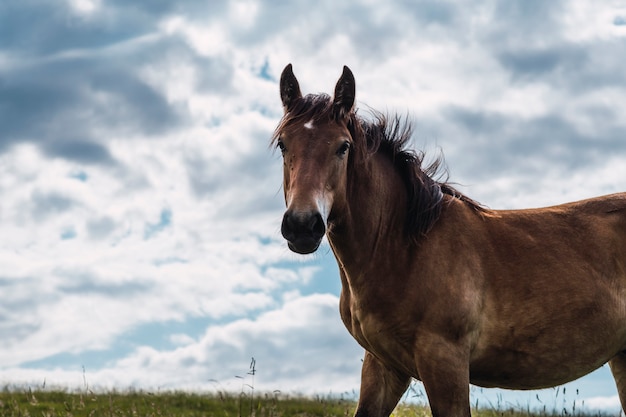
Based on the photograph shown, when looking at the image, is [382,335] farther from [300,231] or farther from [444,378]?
[300,231]

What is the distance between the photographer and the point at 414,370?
623 cm

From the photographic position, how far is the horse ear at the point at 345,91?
629cm

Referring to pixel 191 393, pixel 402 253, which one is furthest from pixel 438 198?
pixel 191 393

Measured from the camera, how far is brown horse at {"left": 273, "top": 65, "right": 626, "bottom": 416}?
19.7 feet

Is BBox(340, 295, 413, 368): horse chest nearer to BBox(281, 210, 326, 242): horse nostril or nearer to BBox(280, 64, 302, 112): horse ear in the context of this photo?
BBox(281, 210, 326, 242): horse nostril

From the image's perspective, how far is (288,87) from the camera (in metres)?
6.59

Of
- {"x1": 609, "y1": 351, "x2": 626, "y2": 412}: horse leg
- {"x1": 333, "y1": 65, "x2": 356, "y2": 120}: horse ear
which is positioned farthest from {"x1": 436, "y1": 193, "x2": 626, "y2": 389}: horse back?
{"x1": 333, "y1": 65, "x2": 356, "y2": 120}: horse ear

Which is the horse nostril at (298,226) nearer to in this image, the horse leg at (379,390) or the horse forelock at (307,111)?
the horse forelock at (307,111)

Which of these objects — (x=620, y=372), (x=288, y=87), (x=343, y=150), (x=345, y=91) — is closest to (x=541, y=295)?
(x=620, y=372)

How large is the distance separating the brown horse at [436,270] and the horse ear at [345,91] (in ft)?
0.04

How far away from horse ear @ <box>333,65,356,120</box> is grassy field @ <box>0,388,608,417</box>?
20.0 feet

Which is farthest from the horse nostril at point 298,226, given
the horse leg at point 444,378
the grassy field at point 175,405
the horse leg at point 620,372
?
the grassy field at point 175,405

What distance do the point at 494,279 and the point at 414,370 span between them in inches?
44.3

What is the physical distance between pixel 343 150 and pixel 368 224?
0.76 m
